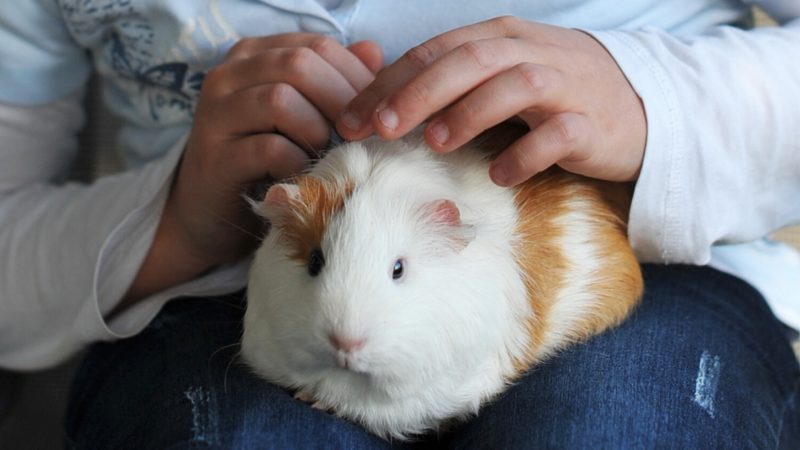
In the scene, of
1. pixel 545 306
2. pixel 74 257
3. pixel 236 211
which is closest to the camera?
pixel 545 306

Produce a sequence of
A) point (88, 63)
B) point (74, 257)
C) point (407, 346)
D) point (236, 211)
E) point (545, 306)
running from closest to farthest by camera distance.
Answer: point (407, 346) → point (545, 306) → point (236, 211) → point (74, 257) → point (88, 63)

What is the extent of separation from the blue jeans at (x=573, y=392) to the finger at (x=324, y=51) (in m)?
0.29

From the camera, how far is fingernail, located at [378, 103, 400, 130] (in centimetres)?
71

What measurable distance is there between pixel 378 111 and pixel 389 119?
0.01m

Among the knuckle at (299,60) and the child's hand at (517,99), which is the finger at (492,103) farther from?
the knuckle at (299,60)

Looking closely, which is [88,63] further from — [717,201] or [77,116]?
[717,201]

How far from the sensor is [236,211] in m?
0.95

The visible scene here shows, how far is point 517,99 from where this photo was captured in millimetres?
727

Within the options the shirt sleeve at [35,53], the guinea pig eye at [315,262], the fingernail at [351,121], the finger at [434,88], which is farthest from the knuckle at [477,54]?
the shirt sleeve at [35,53]

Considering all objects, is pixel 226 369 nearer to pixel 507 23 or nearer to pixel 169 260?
pixel 169 260

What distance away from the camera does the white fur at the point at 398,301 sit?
691 millimetres

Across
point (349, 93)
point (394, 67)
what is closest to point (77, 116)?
point (349, 93)

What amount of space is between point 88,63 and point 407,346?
0.79 m

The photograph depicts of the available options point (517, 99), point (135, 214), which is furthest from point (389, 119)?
point (135, 214)
